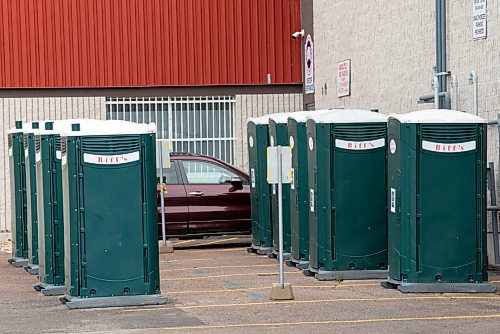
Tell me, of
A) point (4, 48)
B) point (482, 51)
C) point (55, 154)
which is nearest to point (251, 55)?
point (4, 48)

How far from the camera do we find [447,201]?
14078 millimetres

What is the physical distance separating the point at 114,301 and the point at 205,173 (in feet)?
25.9

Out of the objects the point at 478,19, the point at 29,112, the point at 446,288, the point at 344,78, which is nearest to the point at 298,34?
the point at 344,78

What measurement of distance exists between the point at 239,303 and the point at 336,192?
2.68 meters

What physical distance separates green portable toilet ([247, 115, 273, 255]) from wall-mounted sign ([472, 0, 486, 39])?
366 centimetres

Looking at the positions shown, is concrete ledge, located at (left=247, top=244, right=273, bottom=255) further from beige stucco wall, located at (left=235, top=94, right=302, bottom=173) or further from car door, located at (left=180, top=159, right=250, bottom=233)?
beige stucco wall, located at (left=235, top=94, right=302, bottom=173)

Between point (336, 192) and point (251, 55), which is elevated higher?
point (251, 55)

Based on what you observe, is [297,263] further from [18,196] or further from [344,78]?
[344,78]

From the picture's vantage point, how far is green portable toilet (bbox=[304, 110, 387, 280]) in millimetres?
15469

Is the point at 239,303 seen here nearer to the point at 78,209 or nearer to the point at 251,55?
the point at 78,209

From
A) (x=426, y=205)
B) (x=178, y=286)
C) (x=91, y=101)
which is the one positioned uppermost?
(x=91, y=101)

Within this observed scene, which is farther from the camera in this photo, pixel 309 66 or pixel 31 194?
pixel 309 66

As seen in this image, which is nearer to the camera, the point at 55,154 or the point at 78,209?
the point at 78,209

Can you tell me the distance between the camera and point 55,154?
15.0m
